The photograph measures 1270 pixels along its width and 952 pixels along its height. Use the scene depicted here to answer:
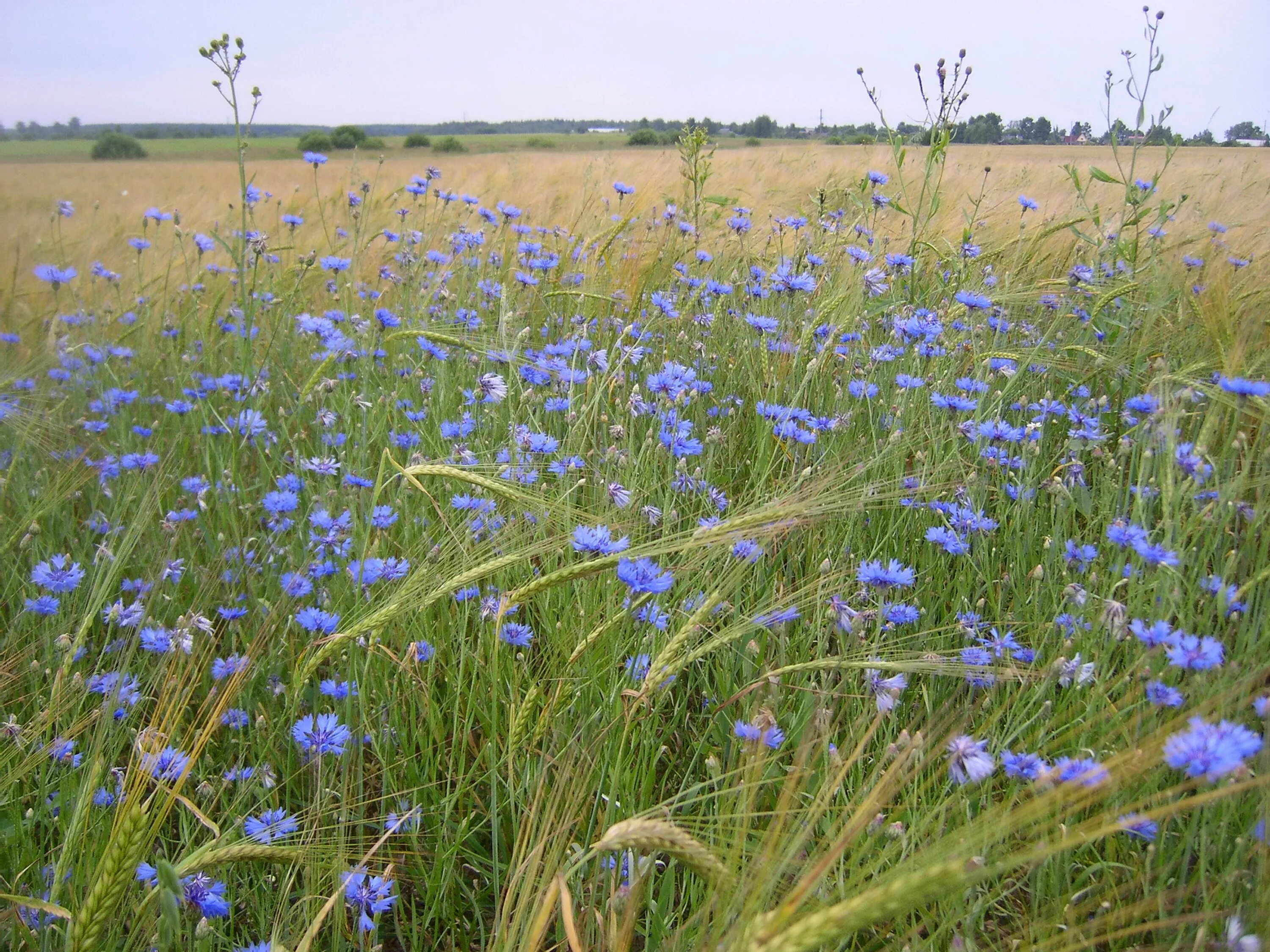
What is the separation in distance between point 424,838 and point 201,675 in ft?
1.85

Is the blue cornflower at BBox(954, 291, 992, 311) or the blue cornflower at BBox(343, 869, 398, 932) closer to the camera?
the blue cornflower at BBox(343, 869, 398, 932)

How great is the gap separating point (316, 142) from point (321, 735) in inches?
1044

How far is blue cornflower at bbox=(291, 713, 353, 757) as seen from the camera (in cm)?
117

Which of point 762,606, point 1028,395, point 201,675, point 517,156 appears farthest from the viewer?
point 517,156

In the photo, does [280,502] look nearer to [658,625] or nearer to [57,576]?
[57,576]

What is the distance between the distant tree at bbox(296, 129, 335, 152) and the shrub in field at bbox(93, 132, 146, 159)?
4.11 meters

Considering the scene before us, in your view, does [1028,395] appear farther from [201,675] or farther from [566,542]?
[201,675]

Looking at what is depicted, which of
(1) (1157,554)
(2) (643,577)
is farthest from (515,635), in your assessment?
(1) (1157,554)

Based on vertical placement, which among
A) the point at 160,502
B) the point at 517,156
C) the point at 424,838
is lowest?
the point at 424,838

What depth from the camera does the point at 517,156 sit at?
8664 millimetres

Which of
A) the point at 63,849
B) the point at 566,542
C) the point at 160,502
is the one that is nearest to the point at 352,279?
the point at 160,502

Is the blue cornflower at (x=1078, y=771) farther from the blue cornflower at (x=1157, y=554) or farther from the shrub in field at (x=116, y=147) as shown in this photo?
the shrub in field at (x=116, y=147)

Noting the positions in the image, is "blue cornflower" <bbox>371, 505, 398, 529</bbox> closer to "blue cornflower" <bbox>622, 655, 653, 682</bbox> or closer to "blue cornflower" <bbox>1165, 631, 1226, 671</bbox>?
"blue cornflower" <bbox>622, 655, 653, 682</bbox>

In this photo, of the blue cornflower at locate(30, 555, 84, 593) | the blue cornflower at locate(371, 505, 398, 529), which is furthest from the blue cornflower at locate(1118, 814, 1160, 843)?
the blue cornflower at locate(30, 555, 84, 593)
